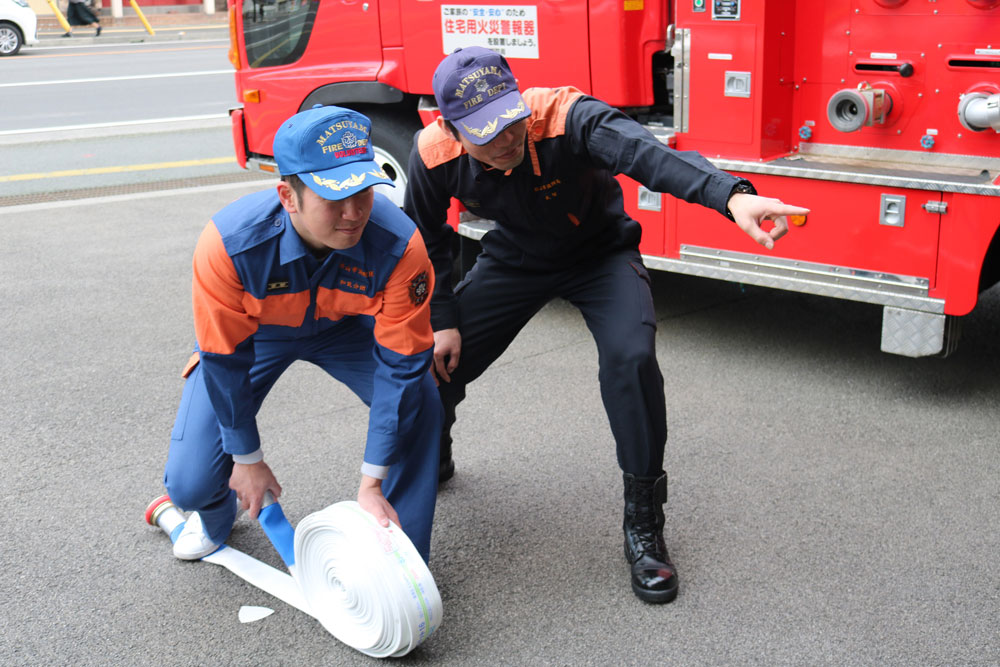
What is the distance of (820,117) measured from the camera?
4.53m

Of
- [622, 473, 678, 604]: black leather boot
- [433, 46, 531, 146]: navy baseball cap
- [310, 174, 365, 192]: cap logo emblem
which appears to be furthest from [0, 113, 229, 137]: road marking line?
[310, 174, 365, 192]: cap logo emblem

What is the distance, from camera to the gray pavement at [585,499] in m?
2.94

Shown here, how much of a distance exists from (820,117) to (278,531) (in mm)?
2891

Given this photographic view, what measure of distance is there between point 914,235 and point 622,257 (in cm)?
147

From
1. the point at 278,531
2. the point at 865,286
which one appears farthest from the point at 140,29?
the point at 278,531

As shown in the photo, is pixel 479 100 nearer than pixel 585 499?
Yes

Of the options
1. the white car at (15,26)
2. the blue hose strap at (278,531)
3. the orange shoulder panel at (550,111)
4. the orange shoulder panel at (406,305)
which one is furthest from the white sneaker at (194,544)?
the white car at (15,26)

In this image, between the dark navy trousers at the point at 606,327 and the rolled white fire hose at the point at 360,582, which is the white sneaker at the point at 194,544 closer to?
the rolled white fire hose at the point at 360,582

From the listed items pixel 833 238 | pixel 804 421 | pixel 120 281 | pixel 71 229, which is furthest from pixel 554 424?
pixel 71 229

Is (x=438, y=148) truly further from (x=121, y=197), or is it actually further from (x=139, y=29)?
(x=139, y=29)

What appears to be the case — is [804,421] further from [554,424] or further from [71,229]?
[71,229]

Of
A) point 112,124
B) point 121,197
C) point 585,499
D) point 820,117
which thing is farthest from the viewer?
point 112,124

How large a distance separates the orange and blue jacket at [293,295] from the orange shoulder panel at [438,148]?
34 centimetres

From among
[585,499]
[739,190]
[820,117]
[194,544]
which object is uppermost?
[739,190]
